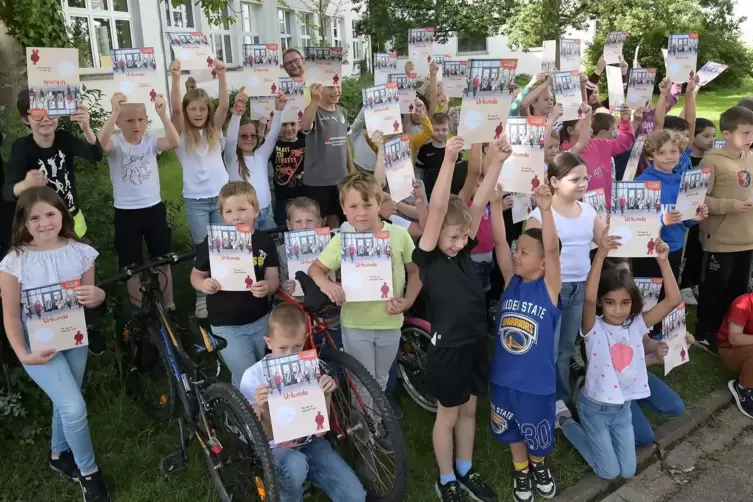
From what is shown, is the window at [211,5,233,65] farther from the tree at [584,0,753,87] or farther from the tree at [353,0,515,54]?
the tree at [584,0,753,87]

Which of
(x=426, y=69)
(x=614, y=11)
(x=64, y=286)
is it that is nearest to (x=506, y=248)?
(x=64, y=286)

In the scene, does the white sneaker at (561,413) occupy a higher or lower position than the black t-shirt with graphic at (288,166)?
lower

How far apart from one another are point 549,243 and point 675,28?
2547 cm

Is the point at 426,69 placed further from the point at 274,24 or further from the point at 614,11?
the point at 614,11

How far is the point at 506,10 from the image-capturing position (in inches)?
976

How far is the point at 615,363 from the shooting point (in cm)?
326

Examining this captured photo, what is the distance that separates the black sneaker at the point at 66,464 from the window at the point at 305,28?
18085mm

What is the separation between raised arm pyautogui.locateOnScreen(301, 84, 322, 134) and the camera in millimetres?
4551

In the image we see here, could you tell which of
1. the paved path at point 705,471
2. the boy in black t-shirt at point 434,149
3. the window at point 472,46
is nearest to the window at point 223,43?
the boy in black t-shirt at point 434,149

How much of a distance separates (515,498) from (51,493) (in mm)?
2400

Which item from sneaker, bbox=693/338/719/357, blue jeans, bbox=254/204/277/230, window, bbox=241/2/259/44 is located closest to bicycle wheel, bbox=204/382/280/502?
blue jeans, bbox=254/204/277/230

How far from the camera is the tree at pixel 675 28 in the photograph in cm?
2292

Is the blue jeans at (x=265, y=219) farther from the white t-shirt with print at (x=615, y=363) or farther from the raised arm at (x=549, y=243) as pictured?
the white t-shirt with print at (x=615, y=363)

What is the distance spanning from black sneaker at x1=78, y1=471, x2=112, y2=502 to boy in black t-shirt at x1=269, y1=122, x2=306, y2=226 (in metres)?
2.41
